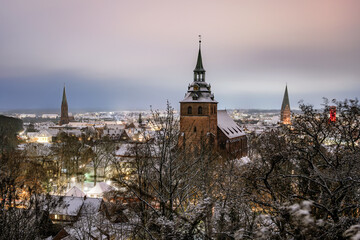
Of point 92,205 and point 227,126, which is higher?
point 227,126

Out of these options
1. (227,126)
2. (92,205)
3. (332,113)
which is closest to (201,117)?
(227,126)

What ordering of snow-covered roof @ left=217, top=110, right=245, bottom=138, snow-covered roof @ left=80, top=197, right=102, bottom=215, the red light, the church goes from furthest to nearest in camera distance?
1. snow-covered roof @ left=217, top=110, right=245, bottom=138
2. the church
3. snow-covered roof @ left=80, top=197, right=102, bottom=215
4. the red light

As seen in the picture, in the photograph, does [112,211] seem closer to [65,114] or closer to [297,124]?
[297,124]

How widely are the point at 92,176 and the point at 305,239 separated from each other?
34.7 m

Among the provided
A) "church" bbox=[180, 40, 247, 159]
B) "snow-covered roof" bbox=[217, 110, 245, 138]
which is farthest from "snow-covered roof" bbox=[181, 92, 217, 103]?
"snow-covered roof" bbox=[217, 110, 245, 138]

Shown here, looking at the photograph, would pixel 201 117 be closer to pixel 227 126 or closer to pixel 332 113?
pixel 227 126

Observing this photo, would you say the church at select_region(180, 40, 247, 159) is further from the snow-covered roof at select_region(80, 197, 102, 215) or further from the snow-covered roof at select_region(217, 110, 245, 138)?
the snow-covered roof at select_region(80, 197, 102, 215)

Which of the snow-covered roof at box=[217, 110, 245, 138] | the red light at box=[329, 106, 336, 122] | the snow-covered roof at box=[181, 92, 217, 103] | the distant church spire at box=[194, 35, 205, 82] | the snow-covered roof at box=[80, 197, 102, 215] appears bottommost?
the snow-covered roof at box=[80, 197, 102, 215]

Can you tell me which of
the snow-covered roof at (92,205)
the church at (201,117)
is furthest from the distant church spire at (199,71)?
the snow-covered roof at (92,205)

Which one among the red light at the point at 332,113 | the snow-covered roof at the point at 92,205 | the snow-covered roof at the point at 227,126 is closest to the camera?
the red light at the point at 332,113

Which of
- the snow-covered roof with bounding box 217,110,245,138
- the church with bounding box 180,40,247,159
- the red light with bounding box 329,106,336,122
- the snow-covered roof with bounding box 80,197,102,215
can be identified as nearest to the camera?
the red light with bounding box 329,106,336,122

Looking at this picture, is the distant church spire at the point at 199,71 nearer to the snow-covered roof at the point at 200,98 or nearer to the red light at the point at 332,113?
the snow-covered roof at the point at 200,98

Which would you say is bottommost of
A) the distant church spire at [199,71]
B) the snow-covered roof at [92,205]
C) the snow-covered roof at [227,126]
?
the snow-covered roof at [92,205]

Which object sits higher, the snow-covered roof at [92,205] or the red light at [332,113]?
the red light at [332,113]
